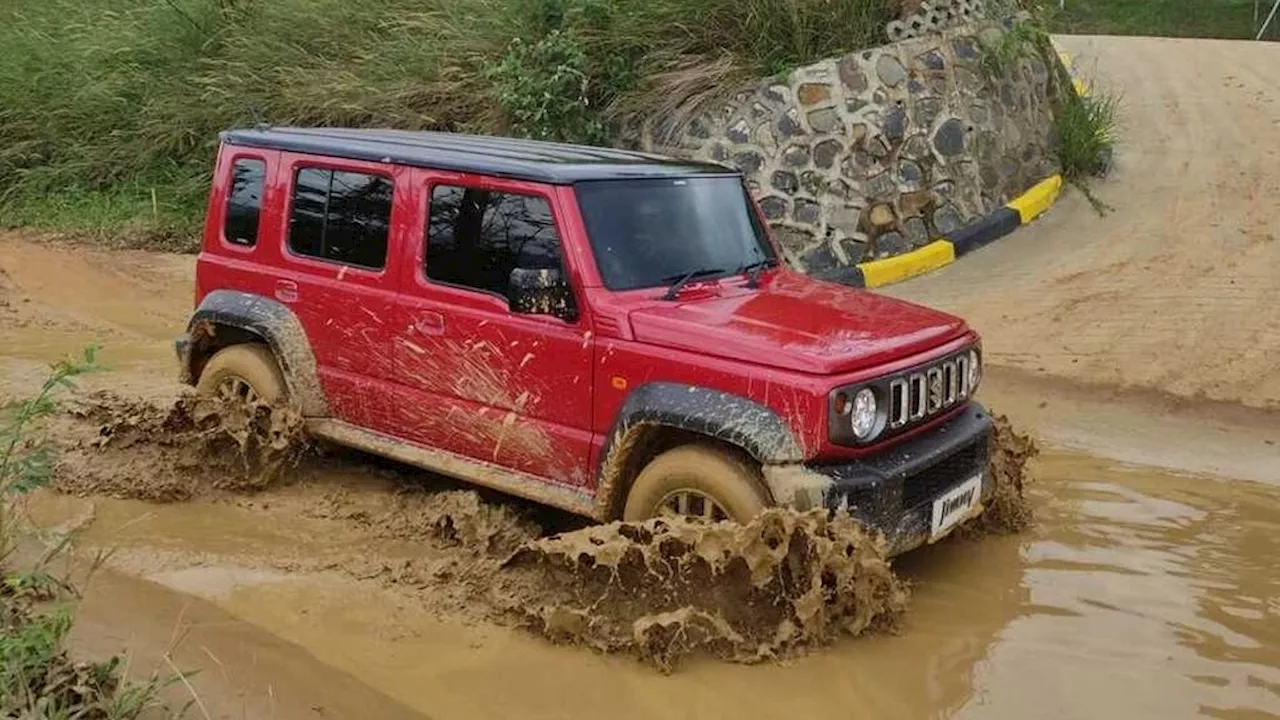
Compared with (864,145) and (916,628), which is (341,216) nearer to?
(916,628)

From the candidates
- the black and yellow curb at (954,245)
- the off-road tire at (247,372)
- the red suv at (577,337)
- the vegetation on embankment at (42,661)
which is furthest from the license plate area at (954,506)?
the black and yellow curb at (954,245)

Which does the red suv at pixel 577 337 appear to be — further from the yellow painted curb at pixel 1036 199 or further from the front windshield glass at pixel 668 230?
the yellow painted curb at pixel 1036 199

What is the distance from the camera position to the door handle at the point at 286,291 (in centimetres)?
557

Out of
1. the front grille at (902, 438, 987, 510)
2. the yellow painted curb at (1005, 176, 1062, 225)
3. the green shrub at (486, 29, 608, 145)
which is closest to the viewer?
the front grille at (902, 438, 987, 510)

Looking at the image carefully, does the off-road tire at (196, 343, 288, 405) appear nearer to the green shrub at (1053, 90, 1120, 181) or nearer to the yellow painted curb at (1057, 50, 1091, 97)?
the green shrub at (1053, 90, 1120, 181)

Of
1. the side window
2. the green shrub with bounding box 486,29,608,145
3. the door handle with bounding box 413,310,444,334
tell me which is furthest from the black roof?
the green shrub with bounding box 486,29,608,145

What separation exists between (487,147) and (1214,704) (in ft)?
11.6

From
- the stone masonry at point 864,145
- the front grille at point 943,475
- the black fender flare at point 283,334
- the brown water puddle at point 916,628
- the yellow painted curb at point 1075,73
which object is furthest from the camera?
the yellow painted curb at point 1075,73

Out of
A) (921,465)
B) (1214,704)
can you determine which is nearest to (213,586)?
(921,465)

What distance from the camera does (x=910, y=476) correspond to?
4.33 metres

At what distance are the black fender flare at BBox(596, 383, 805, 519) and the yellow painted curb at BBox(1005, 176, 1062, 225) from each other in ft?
22.7

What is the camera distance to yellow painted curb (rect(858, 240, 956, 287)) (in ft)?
31.6

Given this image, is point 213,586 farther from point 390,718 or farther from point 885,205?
point 885,205

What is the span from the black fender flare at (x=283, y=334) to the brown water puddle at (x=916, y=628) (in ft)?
1.53
